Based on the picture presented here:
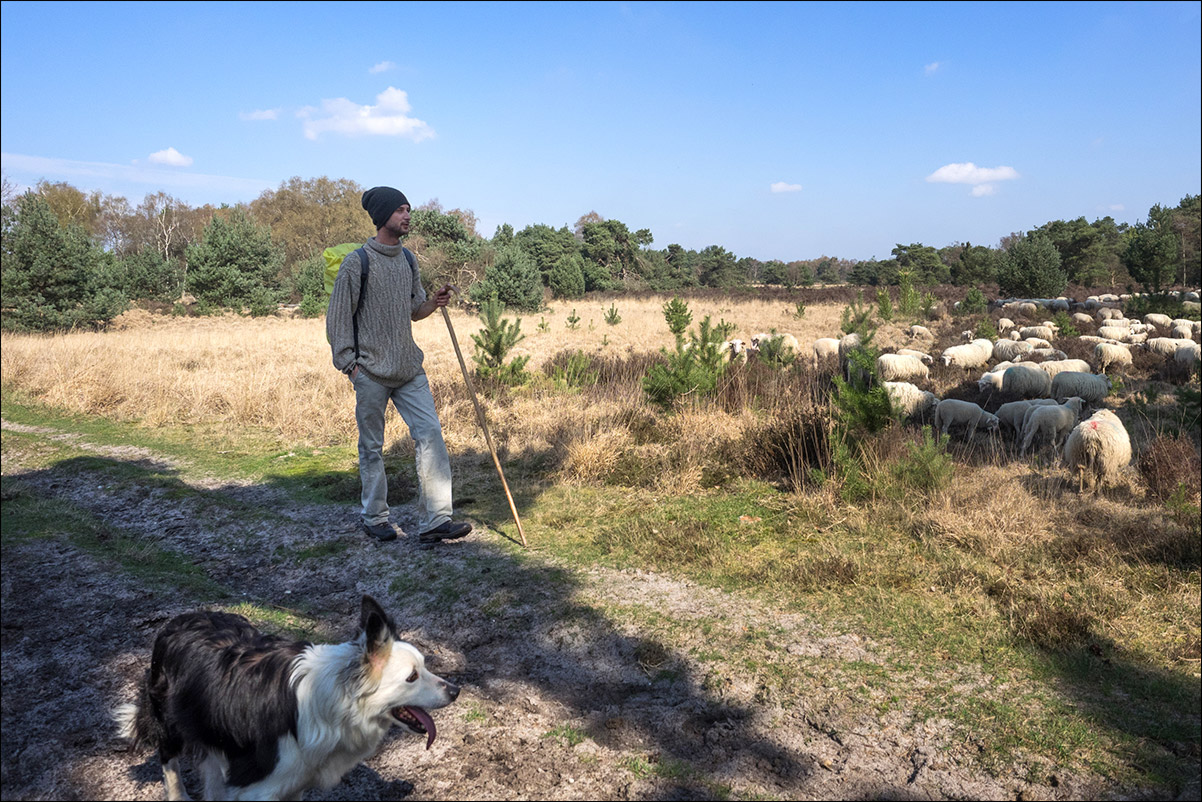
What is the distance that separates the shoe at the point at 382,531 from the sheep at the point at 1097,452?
589 cm

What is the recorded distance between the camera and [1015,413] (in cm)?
916

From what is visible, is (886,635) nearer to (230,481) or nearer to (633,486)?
(633,486)

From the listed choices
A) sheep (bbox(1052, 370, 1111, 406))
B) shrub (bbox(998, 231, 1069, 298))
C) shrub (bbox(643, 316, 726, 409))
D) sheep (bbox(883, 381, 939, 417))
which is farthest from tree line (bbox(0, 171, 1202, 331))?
sheep (bbox(1052, 370, 1111, 406))

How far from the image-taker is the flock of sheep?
6.90m

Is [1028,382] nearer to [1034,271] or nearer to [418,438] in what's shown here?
[418,438]

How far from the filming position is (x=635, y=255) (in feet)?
181

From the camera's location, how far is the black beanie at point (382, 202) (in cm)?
501

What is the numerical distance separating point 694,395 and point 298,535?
499 cm

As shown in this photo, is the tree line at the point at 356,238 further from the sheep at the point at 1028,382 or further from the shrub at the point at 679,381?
the sheep at the point at 1028,382

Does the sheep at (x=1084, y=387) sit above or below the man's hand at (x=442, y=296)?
below

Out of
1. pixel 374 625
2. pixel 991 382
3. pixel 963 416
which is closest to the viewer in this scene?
pixel 374 625

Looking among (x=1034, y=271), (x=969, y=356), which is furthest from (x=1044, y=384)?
(x=1034, y=271)

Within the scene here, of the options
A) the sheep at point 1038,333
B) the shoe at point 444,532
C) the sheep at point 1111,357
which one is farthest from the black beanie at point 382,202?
the sheep at point 1038,333

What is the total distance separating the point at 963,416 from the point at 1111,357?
7019mm
